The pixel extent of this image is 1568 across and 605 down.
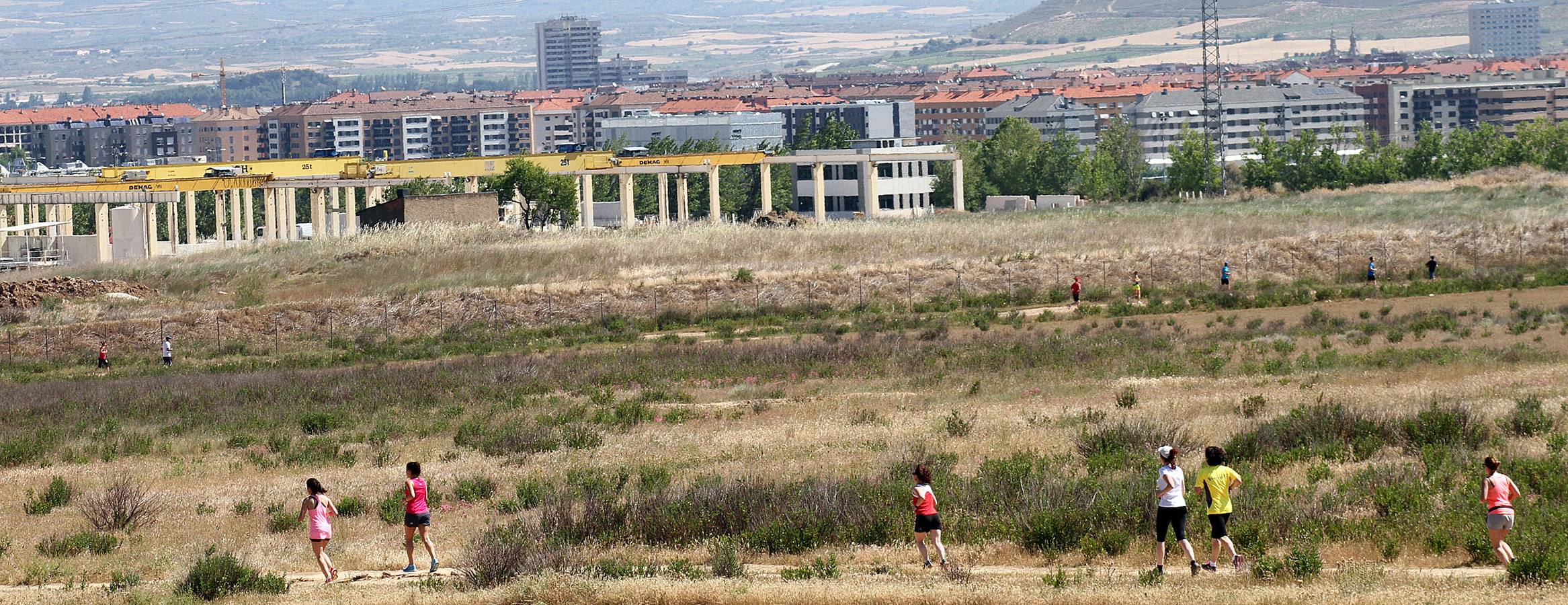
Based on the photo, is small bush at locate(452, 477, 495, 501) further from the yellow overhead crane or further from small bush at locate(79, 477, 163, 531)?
the yellow overhead crane

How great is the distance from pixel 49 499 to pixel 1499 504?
1969 centimetres

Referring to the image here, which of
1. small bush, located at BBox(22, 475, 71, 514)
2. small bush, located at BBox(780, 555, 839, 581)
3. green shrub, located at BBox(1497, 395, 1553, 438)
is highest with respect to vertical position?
green shrub, located at BBox(1497, 395, 1553, 438)

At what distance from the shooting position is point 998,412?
31.1 metres

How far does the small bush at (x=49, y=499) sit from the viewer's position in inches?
1023

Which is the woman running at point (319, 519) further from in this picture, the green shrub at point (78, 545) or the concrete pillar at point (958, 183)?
the concrete pillar at point (958, 183)

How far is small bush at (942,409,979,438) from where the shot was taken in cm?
2864

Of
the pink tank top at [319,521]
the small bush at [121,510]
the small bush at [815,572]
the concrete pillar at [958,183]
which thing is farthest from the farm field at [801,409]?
the concrete pillar at [958,183]

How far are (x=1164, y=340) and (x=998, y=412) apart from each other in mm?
12504

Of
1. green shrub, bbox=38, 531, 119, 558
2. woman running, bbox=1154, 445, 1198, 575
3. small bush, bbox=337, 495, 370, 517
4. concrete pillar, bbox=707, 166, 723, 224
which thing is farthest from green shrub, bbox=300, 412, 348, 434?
concrete pillar, bbox=707, 166, 723, 224

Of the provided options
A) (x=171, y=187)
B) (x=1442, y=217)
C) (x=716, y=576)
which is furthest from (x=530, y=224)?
(x=716, y=576)

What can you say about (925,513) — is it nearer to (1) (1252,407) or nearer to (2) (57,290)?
(1) (1252,407)

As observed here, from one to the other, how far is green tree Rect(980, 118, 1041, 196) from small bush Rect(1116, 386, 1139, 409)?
289 feet

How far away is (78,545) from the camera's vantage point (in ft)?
74.4

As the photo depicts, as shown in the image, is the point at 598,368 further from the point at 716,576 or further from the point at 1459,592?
the point at 1459,592
